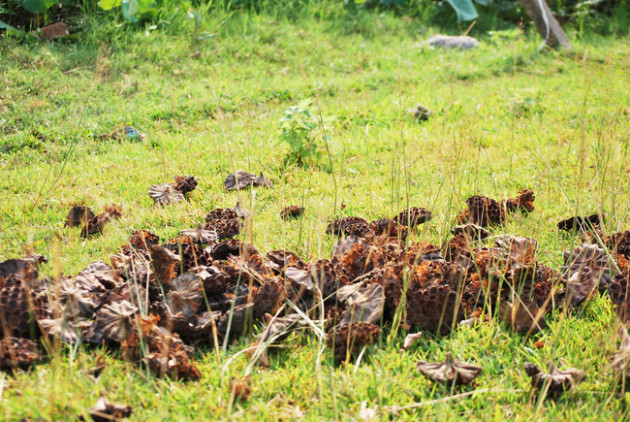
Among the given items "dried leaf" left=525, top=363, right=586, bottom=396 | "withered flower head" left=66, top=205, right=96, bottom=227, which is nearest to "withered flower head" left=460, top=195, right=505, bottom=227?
"dried leaf" left=525, top=363, right=586, bottom=396

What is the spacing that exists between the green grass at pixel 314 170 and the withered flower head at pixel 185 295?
0.97 ft

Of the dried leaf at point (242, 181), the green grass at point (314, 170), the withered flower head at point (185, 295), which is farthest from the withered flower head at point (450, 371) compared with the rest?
the dried leaf at point (242, 181)

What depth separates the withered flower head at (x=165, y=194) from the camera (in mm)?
4082

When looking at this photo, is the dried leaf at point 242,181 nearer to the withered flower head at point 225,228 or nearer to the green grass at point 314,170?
the green grass at point 314,170

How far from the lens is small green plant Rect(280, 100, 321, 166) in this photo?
466cm

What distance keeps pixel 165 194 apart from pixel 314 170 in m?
1.20

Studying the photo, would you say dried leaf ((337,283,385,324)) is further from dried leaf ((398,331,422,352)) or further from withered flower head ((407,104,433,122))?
withered flower head ((407,104,433,122))

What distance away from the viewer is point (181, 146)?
17.0 ft

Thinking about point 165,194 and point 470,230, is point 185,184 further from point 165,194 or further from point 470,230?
point 470,230

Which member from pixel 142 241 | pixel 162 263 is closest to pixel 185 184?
pixel 142 241

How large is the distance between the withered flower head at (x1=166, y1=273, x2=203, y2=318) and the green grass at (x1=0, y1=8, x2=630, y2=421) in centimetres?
30

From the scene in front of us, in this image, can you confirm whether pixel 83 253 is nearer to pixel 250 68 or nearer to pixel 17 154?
pixel 17 154

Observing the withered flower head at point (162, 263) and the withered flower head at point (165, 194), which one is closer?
the withered flower head at point (162, 263)

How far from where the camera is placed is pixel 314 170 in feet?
15.6
